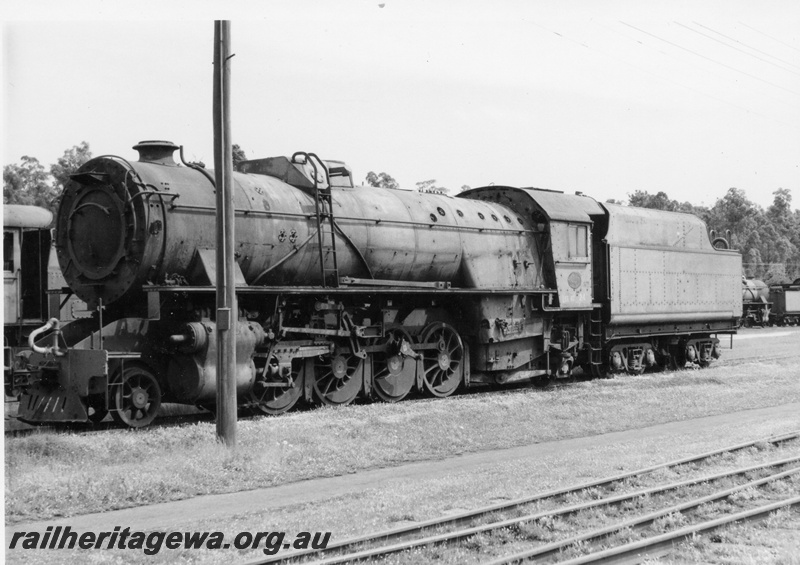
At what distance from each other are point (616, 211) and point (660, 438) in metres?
Result: 8.49

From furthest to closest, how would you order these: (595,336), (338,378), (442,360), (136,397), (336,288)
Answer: (595,336) → (442,360) → (338,378) → (336,288) → (136,397)

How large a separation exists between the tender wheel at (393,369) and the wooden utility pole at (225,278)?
16.3 feet

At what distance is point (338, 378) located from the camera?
1482 centimetres

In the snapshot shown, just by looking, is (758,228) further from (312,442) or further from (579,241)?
(312,442)

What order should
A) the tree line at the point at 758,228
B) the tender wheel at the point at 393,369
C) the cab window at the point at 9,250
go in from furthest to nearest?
the tree line at the point at 758,228 → the tender wheel at the point at 393,369 → the cab window at the point at 9,250

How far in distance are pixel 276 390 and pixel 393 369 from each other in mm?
2545

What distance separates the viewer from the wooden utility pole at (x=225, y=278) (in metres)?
10.7

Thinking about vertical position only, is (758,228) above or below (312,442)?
above

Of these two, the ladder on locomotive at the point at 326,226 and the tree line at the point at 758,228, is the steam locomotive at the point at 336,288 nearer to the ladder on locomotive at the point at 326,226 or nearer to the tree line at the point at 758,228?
the ladder on locomotive at the point at 326,226

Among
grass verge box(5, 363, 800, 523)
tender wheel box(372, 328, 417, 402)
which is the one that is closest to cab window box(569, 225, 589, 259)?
grass verge box(5, 363, 800, 523)

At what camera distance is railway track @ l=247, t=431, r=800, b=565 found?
22.2 ft

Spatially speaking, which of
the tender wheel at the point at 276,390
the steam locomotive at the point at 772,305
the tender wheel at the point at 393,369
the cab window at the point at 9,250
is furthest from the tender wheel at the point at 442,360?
the steam locomotive at the point at 772,305

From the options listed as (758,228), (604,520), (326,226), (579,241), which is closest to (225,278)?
(326,226)

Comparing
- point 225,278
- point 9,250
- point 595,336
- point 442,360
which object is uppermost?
point 9,250
